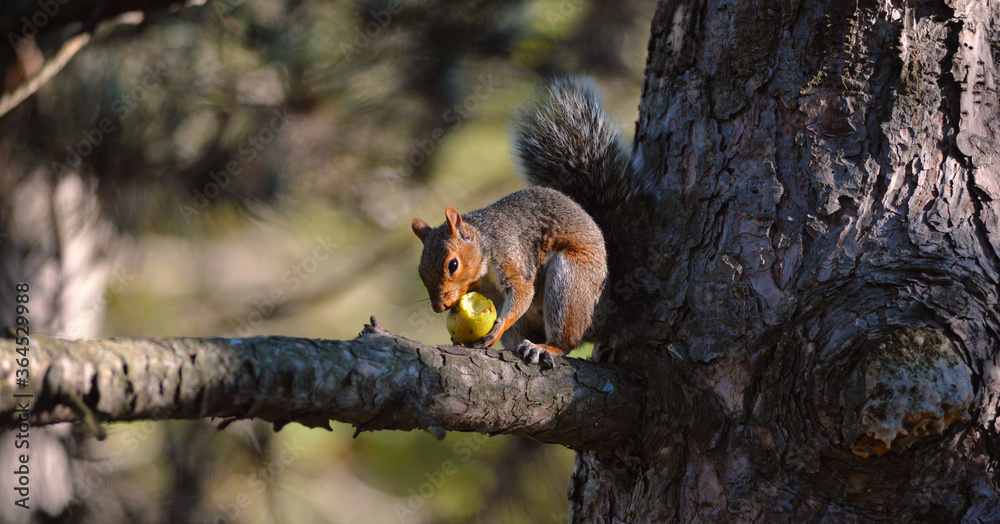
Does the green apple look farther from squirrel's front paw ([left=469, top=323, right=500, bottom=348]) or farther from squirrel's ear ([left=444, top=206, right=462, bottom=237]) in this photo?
squirrel's ear ([left=444, top=206, right=462, bottom=237])

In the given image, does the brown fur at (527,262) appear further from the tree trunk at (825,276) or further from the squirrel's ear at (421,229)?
the tree trunk at (825,276)

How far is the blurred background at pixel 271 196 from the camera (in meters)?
1.64

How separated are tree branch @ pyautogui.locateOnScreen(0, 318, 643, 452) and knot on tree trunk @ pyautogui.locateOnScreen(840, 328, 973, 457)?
339 mm

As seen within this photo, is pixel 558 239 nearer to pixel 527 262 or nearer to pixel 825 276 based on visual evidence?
pixel 527 262

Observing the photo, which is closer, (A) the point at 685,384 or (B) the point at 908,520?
(B) the point at 908,520

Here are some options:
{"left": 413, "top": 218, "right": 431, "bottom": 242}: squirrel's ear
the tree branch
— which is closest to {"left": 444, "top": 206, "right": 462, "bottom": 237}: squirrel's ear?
{"left": 413, "top": 218, "right": 431, "bottom": 242}: squirrel's ear

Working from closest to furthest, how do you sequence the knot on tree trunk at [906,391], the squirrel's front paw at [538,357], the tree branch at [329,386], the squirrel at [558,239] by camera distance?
1. the tree branch at [329,386]
2. the knot on tree trunk at [906,391]
3. the squirrel's front paw at [538,357]
4. the squirrel at [558,239]

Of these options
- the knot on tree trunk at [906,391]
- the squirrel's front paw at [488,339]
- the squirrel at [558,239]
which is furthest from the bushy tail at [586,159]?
the knot on tree trunk at [906,391]

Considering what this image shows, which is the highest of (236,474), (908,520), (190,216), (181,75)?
(181,75)

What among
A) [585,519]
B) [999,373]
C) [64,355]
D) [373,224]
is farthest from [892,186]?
[373,224]

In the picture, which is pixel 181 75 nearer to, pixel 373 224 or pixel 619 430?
pixel 373 224

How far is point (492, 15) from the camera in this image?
197cm

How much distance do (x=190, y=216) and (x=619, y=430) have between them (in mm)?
1211

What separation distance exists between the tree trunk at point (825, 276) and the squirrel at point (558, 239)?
0.12 metres
